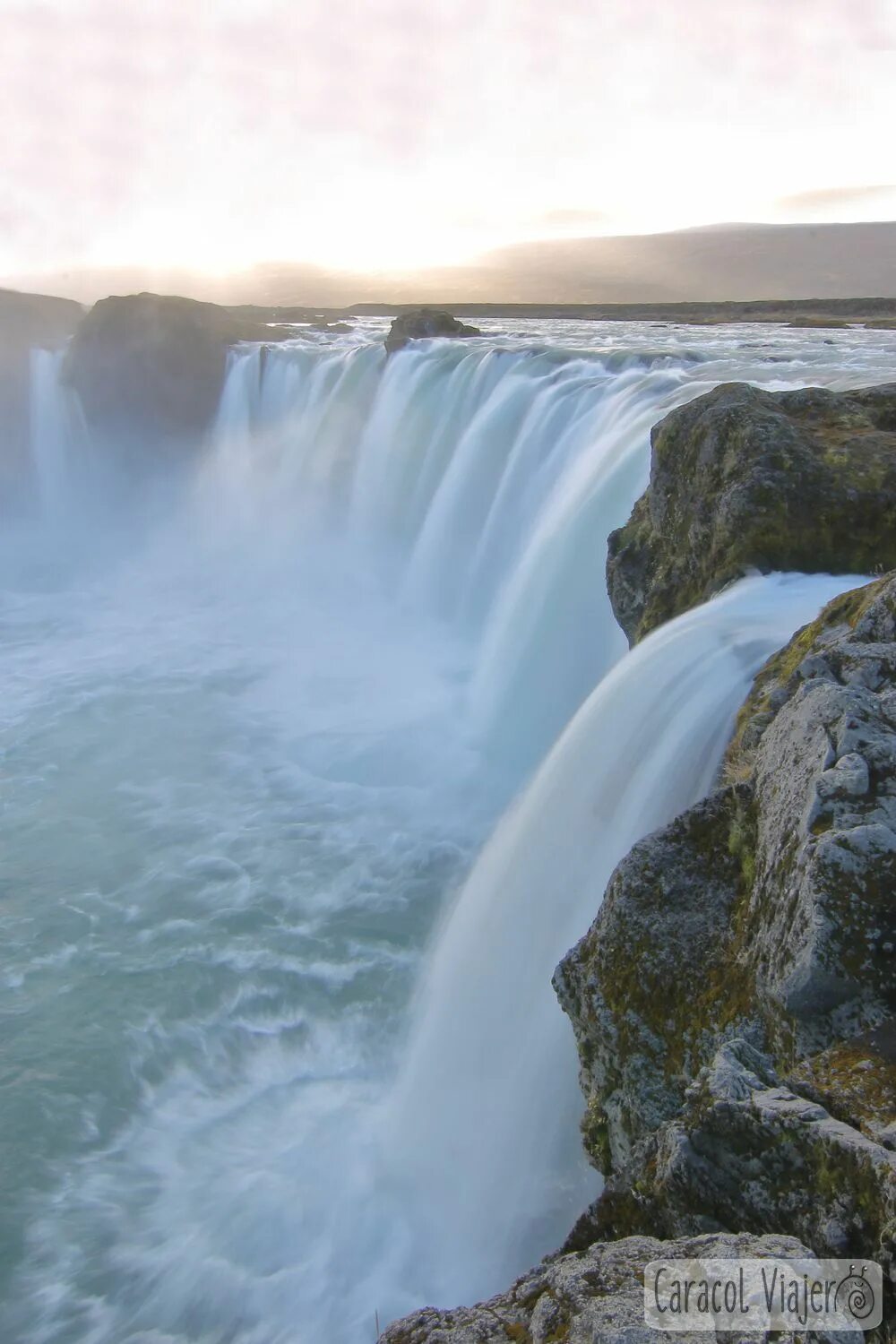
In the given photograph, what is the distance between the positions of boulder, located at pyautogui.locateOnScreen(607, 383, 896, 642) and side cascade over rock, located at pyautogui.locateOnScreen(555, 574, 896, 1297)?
236cm

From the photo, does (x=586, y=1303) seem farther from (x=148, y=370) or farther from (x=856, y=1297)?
(x=148, y=370)

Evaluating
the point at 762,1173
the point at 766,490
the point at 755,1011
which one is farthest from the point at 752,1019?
the point at 766,490

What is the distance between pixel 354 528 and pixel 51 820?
35.7ft

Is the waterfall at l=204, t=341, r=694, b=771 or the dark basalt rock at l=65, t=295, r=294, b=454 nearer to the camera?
the waterfall at l=204, t=341, r=694, b=771

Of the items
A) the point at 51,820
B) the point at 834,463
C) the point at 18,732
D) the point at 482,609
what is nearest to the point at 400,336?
the point at 482,609

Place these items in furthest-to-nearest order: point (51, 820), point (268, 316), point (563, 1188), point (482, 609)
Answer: point (268, 316) → point (482, 609) → point (51, 820) → point (563, 1188)

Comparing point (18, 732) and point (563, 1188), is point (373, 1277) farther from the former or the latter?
point (18, 732)

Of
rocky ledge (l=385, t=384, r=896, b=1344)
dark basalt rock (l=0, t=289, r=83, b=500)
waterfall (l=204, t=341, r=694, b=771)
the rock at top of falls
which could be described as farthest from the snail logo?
dark basalt rock (l=0, t=289, r=83, b=500)

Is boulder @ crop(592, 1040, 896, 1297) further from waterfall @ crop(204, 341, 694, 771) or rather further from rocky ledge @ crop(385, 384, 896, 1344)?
waterfall @ crop(204, 341, 694, 771)

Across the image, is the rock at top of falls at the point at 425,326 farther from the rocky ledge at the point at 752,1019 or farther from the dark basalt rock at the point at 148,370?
the rocky ledge at the point at 752,1019

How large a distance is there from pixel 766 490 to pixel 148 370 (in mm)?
24307

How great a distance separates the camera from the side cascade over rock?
2572 millimetres

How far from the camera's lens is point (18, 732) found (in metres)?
14.3

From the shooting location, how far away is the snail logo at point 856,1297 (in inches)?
81.7
